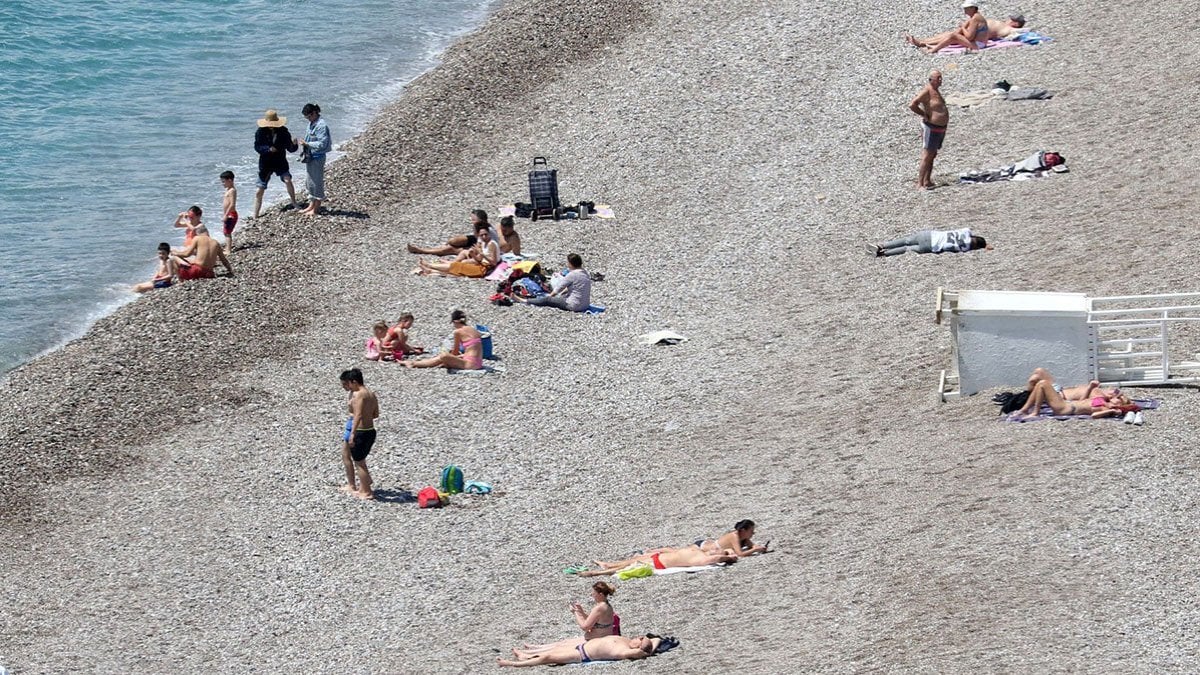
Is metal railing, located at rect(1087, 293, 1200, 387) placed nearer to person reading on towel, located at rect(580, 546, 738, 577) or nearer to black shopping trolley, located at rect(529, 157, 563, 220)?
person reading on towel, located at rect(580, 546, 738, 577)

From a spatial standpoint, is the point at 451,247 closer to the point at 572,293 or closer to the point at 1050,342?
the point at 572,293

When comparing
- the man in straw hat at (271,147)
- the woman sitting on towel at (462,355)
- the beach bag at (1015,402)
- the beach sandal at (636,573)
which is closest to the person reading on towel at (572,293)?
the woman sitting on towel at (462,355)

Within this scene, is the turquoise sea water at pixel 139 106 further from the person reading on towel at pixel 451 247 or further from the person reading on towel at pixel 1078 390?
the person reading on towel at pixel 1078 390

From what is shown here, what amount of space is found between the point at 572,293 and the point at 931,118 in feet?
16.8

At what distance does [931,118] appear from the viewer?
866 inches

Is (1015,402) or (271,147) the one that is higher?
(271,147)

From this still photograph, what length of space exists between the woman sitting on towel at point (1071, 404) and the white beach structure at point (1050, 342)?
1.43 ft

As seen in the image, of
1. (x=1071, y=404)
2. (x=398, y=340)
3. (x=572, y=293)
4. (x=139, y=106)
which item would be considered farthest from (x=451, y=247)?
(x=139, y=106)

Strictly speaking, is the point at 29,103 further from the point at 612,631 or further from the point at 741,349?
the point at 612,631

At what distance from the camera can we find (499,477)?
1644 centimetres

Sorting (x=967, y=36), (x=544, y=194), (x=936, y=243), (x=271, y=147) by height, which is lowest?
(x=936, y=243)

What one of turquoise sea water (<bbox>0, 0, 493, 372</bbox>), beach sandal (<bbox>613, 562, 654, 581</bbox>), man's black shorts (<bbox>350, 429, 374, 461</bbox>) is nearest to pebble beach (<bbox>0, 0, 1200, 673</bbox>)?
beach sandal (<bbox>613, 562, 654, 581</bbox>)

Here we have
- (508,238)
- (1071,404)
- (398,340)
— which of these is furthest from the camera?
(508,238)

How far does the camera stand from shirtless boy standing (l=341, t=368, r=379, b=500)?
15.7 metres
